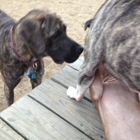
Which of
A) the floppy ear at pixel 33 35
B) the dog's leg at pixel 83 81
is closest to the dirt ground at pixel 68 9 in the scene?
the floppy ear at pixel 33 35

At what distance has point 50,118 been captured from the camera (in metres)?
1.75

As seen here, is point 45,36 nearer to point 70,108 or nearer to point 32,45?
point 32,45

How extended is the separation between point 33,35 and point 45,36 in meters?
0.09

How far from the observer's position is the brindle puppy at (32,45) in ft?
6.40

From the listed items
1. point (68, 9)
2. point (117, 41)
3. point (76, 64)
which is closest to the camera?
point (117, 41)

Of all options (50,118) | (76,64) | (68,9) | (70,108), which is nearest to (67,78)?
(76,64)

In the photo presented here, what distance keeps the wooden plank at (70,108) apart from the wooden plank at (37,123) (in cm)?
4

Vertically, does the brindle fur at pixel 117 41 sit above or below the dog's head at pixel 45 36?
above

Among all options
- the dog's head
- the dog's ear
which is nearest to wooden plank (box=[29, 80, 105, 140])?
the dog's head

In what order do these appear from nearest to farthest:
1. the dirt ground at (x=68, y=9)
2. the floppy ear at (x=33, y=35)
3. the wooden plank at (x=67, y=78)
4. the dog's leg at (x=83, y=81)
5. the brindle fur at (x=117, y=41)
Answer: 1. the brindle fur at (x=117, y=41)
2. the dog's leg at (x=83, y=81)
3. the floppy ear at (x=33, y=35)
4. the wooden plank at (x=67, y=78)
5. the dirt ground at (x=68, y=9)

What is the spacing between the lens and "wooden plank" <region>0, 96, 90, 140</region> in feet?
5.42

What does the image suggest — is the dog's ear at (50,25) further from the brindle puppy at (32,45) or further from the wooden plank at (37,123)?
the wooden plank at (37,123)

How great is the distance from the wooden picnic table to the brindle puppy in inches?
11.0

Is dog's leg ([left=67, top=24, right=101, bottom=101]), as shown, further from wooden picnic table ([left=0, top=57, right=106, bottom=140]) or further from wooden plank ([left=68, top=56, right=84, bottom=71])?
wooden plank ([left=68, top=56, right=84, bottom=71])
